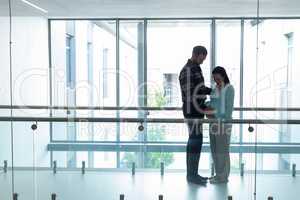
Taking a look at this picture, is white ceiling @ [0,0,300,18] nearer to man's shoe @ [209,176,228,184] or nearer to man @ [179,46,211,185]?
man @ [179,46,211,185]

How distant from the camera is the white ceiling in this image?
4.60 metres

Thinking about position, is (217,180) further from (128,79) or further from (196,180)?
(128,79)

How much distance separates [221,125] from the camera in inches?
139

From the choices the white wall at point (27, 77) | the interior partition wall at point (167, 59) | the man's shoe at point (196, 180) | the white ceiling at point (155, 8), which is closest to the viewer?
the man's shoe at point (196, 180)

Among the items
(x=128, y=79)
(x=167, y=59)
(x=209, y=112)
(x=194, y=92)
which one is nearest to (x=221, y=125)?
(x=209, y=112)

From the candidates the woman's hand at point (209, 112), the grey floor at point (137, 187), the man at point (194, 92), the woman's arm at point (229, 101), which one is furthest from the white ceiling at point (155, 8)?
the grey floor at point (137, 187)

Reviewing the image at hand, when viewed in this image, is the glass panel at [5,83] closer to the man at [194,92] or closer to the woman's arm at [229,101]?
the man at [194,92]

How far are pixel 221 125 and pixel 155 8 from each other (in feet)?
7.32

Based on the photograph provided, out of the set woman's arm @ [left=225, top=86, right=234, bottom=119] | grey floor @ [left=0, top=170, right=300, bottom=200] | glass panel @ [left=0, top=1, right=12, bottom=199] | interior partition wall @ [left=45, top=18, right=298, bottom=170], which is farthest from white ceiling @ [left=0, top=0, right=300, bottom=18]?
grey floor @ [left=0, top=170, right=300, bottom=200]

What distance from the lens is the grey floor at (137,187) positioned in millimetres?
3480

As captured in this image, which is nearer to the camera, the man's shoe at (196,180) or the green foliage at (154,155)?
the man's shoe at (196,180)

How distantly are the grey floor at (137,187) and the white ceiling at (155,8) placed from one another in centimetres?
198

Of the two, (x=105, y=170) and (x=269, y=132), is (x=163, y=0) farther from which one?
(x=269, y=132)

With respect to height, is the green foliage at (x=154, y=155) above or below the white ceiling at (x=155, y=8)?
below
